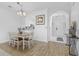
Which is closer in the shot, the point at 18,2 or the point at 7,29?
the point at 18,2

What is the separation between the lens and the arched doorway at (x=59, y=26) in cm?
148

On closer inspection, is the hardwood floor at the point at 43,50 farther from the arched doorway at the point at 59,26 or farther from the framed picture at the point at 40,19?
the framed picture at the point at 40,19

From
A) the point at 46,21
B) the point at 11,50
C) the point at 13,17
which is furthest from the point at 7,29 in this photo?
the point at 46,21

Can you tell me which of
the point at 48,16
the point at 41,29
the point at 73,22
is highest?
the point at 48,16

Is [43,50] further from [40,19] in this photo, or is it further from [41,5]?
[41,5]

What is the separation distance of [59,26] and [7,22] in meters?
0.88

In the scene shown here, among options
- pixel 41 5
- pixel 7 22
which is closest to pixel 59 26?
pixel 41 5

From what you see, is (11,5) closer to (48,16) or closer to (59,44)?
(48,16)

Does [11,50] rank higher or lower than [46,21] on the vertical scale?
lower

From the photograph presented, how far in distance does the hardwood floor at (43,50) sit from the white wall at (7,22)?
16 cm

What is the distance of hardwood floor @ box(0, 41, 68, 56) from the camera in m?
1.47

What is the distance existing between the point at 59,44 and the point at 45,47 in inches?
9.5

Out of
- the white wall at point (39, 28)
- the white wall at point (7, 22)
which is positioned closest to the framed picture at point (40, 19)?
the white wall at point (39, 28)

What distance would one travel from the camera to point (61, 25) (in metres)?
1.52
